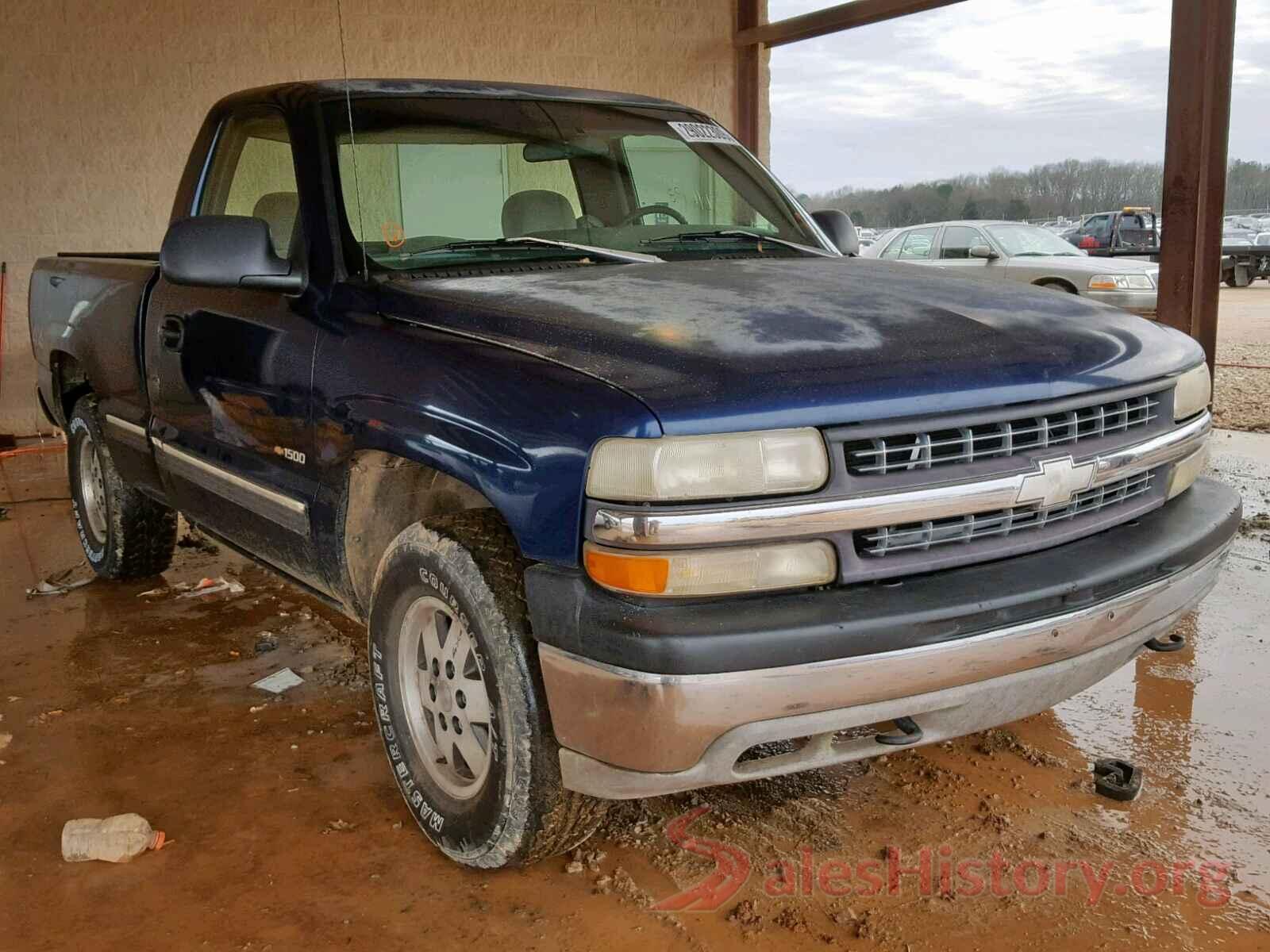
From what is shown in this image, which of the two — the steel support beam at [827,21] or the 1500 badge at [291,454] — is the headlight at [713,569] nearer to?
the 1500 badge at [291,454]

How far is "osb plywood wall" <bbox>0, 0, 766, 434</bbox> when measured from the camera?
8586mm

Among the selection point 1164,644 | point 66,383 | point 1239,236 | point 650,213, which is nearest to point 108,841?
point 650,213

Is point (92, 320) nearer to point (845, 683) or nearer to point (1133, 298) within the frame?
point (845, 683)

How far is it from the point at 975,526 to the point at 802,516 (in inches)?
15.8

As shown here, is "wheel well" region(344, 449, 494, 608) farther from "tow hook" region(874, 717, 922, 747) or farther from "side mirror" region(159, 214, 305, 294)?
"tow hook" region(874, 717, 922, 747)

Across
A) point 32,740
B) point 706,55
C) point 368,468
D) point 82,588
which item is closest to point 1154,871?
point 368,468

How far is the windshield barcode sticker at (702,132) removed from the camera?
3.73 m

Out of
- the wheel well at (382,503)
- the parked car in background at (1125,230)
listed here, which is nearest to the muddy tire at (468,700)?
the wheel well at (382,503)

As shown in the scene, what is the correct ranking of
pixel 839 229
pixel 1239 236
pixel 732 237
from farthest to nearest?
pixel 1239 236 → pixel 839 229 → pixel 732 237

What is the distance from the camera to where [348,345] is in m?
2.76

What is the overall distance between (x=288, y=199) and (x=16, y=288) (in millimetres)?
6673

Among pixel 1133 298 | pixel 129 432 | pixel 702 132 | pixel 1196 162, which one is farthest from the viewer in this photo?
pixel 1133 298

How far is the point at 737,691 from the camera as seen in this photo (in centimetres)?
197

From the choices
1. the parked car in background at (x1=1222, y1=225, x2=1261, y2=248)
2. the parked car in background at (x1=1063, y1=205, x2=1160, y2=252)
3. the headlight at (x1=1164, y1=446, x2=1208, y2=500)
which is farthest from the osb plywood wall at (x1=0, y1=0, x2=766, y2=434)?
the parked car in background at (x1=1222, y1=225, x2=1261, y2=248)
